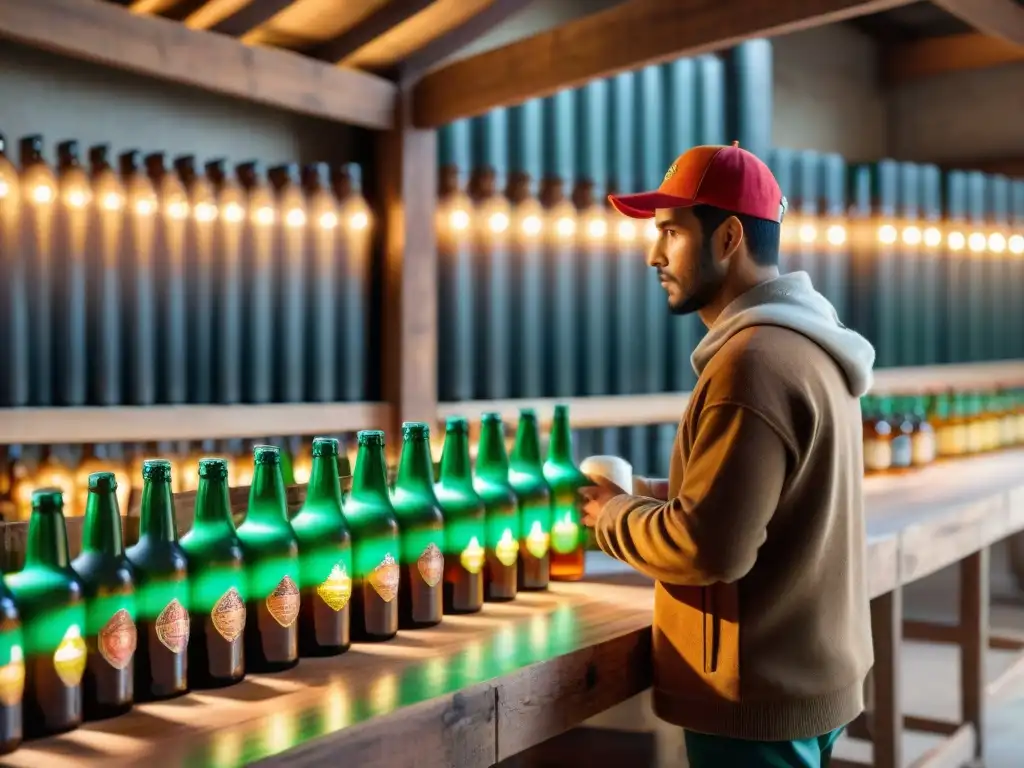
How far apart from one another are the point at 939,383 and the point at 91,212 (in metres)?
2.82

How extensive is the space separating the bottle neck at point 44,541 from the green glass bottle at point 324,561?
312 mm

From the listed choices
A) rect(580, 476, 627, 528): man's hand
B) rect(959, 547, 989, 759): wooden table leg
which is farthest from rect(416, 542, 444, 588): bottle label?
rect(959, 547, 989, 759): wooden table leg

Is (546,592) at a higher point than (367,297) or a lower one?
lower

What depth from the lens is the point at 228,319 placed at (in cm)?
259

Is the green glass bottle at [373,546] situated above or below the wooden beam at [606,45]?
below

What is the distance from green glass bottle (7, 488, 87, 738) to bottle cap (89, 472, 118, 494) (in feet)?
0.14

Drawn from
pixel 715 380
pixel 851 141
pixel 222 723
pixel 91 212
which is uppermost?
pixel 851 141

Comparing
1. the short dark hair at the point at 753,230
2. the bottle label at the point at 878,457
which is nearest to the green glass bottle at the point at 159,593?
the short dark hair at the point at 753,230

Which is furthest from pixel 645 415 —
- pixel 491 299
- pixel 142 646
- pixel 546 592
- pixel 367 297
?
pixel 142 646

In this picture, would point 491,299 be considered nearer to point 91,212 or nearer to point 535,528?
point 91,212

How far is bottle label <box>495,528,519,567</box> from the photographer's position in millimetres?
1615

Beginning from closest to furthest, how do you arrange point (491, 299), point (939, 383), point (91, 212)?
point (91, 212) < point (491, 299) < point (939, 383)

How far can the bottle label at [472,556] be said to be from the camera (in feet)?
5.08

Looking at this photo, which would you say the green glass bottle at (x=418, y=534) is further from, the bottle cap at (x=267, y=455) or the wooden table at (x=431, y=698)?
the bottle cap at (x=267, y=455)
